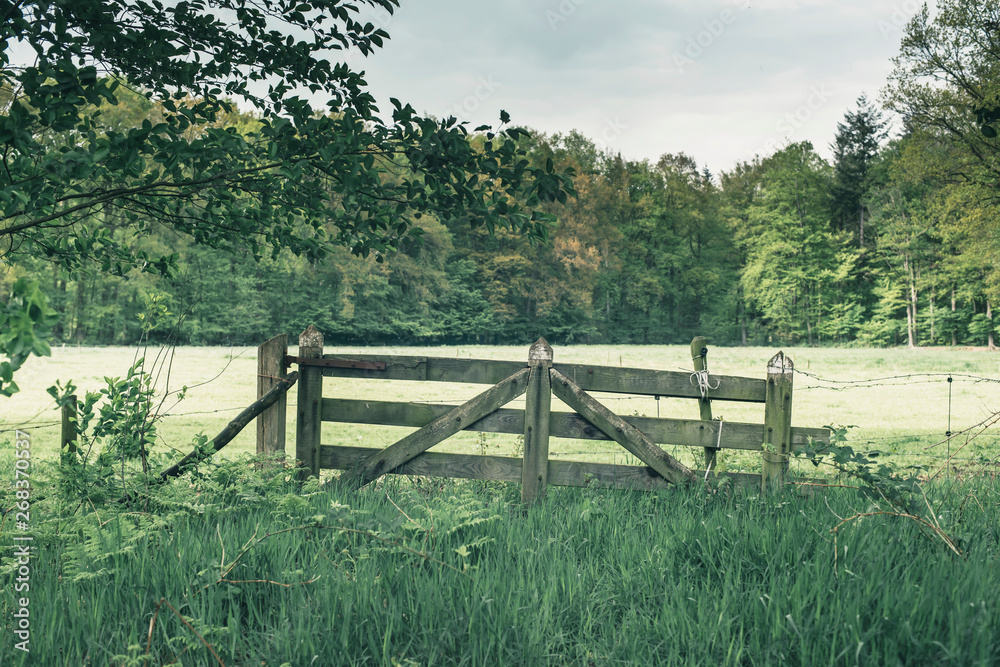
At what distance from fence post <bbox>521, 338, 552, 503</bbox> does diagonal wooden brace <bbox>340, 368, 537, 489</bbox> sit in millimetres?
107

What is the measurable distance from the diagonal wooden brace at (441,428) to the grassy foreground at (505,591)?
1116 millimetres

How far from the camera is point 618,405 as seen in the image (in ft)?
60.1

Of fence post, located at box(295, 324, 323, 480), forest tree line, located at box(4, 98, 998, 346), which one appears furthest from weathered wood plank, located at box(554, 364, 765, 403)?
forest tree line, located at box(4, 98, 998, 346)

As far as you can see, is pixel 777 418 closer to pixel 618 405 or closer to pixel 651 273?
pixel 618 405

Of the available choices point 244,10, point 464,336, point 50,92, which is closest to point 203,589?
point 50,92

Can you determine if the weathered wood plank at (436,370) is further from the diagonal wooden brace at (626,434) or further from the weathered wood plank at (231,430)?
the diagonal wooden brace at (626,434)

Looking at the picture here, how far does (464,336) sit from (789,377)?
52017 millimetres

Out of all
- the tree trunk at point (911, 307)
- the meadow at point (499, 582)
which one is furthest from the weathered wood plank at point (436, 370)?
the tree trunk at point (911, 307)

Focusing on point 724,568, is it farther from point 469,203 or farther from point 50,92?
point 50,92

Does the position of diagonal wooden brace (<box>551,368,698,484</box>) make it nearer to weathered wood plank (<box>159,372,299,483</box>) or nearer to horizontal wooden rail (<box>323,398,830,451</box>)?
horizontal wooden rail (<box>323,398,830,451</box>)

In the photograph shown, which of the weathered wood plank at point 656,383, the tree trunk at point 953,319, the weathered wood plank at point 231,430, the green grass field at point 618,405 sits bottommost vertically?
the green grass field at point 618,405

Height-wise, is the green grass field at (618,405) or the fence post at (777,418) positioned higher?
the fence post at (777,418)

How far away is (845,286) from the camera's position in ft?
201

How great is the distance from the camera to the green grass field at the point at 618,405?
35.0ft
